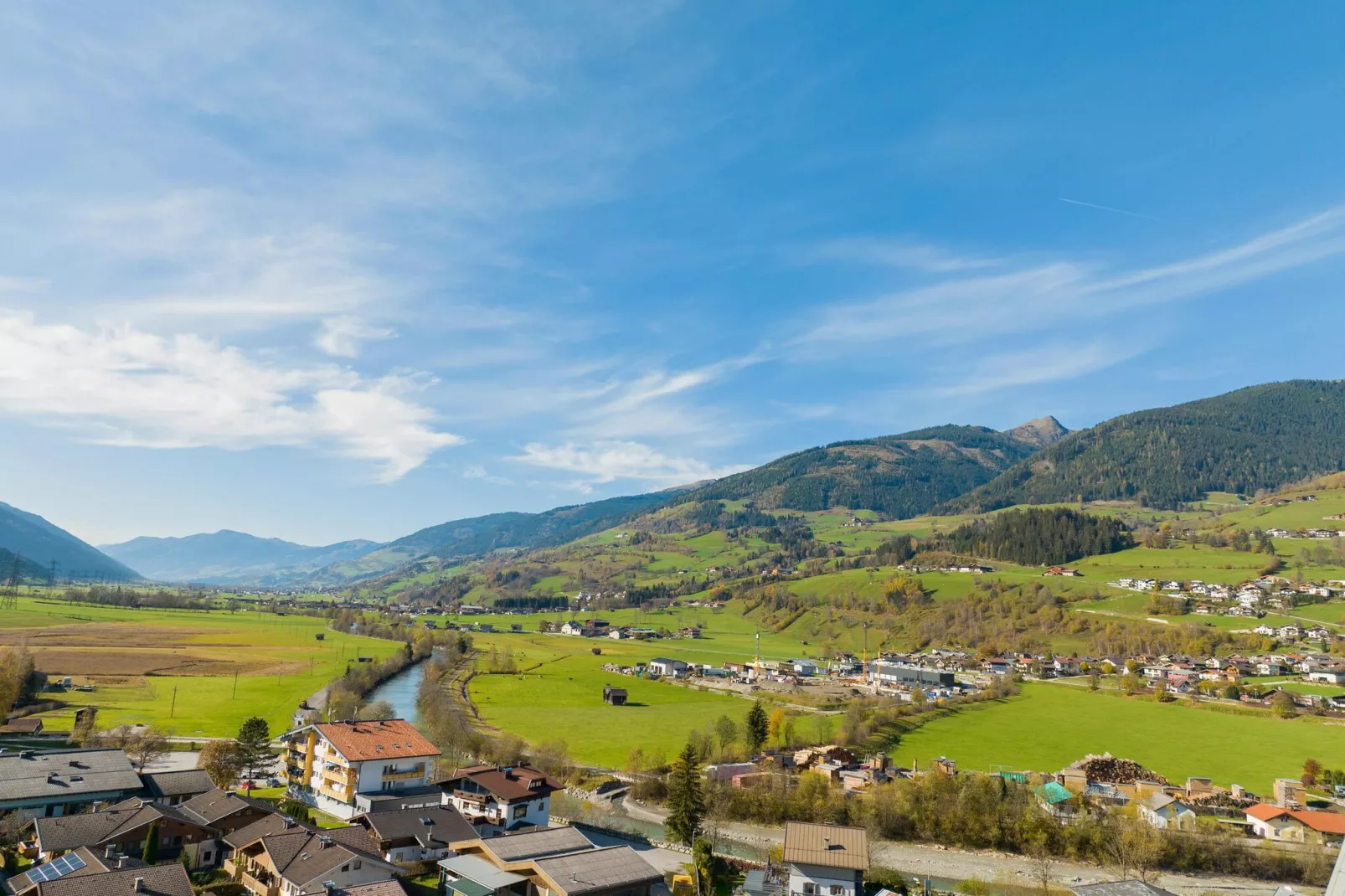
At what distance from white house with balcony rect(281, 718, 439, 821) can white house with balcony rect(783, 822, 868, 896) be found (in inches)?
1052

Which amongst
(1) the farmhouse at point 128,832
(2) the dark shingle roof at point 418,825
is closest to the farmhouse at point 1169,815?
(2) the dark shingle roof at point 418,825

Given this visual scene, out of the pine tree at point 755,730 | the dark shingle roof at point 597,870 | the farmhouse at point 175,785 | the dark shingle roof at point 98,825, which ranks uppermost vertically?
the dark shingle roof at point 98,825

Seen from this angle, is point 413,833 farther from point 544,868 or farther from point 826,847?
point 826,847

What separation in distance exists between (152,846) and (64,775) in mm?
12866

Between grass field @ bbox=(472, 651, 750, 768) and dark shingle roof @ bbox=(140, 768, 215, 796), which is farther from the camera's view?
grass field @ bbox=(472, 651, 750, 768)

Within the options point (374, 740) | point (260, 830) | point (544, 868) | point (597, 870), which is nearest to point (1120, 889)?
point (597, 870)

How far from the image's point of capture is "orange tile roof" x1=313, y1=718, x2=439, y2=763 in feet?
160

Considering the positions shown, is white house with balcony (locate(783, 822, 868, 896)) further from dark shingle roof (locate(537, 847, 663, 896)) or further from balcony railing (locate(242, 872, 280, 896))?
balcony railing (locate(242, 872, 280, 896))

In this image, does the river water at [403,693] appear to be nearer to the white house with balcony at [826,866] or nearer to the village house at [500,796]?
the village house at [500,796]

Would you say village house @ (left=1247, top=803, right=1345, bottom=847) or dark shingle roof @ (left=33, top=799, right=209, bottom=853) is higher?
dark shingle roof @ (left=33, top=799, right=209, bottom=853)

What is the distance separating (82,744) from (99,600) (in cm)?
16784

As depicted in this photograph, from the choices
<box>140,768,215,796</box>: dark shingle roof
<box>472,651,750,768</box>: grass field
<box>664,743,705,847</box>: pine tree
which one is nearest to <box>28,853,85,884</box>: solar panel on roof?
<box>140,768,215,796</box>: dark shingle roof

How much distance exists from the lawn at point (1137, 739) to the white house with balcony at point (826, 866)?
3151cm

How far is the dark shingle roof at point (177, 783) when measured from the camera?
146ft
